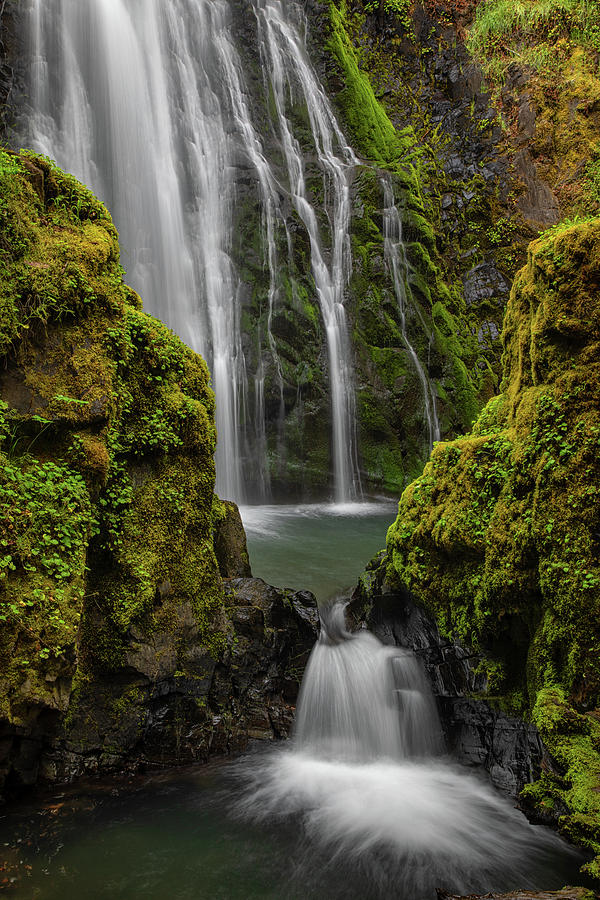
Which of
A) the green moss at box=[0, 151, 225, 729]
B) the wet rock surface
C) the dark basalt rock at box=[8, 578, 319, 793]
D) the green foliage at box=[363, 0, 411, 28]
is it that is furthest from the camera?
the green foliage at box=[363, 0, 411, 28]

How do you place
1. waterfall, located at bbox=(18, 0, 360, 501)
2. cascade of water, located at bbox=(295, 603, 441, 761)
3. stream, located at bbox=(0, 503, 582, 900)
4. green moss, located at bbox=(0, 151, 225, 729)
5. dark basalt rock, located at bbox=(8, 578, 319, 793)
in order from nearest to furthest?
stream, located at bbox=(0, 503, 582, 900)
green moss, located at bbox=(0, 151, 225, 729)
dark basalt rock, located at bbox=(8, 578, 319, 793)
cascade of water, located at bbox=(295, 603, 441, 761)
waterfall, located at bbox=(18, 0, 360, 501)

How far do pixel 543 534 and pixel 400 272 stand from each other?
13902 millimetres

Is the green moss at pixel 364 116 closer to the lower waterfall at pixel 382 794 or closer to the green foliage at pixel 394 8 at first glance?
the green foliage at pixel 394 8

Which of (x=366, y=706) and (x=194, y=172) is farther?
(x=194, y=172)

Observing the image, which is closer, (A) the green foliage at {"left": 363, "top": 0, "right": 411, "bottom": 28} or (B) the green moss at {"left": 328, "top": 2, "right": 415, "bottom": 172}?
(B) the green moss at {"left": 328, "top": 2, "right": 415, "bottom": 172}

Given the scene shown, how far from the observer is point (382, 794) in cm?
438

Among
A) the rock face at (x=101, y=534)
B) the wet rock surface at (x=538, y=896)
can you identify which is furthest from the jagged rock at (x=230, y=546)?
the wet rock surface at (x=538, y=896)

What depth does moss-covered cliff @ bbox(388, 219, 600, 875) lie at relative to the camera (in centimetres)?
349

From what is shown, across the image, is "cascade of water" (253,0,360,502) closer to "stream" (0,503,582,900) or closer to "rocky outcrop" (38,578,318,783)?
"rocky outcrop" (38,578,318,783)

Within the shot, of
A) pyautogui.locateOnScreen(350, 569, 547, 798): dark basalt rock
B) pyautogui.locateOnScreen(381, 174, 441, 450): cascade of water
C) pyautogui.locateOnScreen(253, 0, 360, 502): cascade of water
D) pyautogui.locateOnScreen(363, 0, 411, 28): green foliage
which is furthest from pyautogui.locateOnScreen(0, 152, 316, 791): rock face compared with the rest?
pyautogui.locateOnScreen(363, 0, 411, 28): green foliage

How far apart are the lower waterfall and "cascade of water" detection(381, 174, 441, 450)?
391 inches

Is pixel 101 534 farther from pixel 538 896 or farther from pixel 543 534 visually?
pixel 538 896

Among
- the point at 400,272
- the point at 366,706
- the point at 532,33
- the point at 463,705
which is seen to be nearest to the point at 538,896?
the point at 463,705

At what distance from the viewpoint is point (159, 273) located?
1445 centimetres
